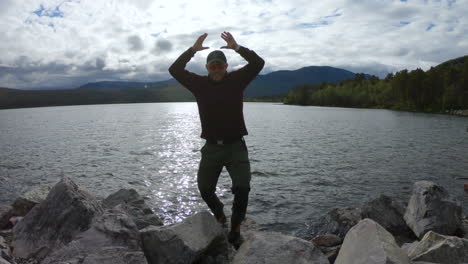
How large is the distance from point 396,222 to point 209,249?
702 centimetres

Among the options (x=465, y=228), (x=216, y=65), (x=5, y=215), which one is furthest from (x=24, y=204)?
(x=465, y=228)

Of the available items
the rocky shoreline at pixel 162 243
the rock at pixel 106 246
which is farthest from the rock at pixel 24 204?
the rock at pixel 106 246

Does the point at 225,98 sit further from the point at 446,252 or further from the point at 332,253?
the point at 446,252

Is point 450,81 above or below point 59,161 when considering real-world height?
above

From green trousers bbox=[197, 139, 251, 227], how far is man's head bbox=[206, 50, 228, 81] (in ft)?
4.96

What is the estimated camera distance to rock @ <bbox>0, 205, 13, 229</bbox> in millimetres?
9805

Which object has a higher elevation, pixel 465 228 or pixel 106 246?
pixel 106 246

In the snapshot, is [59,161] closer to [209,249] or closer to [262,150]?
[262,150]

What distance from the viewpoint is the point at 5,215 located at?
32.8ft

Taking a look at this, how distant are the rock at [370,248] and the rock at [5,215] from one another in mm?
9848

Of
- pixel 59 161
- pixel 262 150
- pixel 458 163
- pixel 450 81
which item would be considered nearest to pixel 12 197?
pixel 59 161

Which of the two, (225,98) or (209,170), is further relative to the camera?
(209,170)

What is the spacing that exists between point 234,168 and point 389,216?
660cm

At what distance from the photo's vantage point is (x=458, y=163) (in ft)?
79.4
